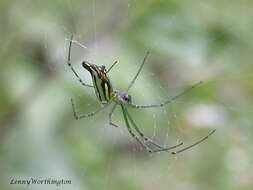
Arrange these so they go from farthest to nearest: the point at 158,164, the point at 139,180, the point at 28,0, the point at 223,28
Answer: the point at 158,164, the point at 139,180, the point at 28,0, the point at 223,28

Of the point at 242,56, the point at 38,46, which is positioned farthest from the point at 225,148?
the point at 38,46

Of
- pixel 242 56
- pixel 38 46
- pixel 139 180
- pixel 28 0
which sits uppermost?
pixel 28 0

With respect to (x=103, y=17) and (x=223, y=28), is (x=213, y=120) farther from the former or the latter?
(x=103, y=17)

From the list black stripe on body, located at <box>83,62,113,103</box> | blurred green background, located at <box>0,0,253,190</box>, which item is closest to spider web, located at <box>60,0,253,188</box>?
blurred green background, located at <box>0,0,253,190</box>

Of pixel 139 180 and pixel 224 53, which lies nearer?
pixel 224 53

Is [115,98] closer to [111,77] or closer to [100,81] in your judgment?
[111,77]

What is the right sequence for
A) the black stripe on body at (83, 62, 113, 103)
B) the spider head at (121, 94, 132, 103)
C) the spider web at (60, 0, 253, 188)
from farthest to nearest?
the spider web at (60, 0, 253, 188), the spider head at (121, 94, 132, 103), the black stripe on body at (83, 62, 113, 103)

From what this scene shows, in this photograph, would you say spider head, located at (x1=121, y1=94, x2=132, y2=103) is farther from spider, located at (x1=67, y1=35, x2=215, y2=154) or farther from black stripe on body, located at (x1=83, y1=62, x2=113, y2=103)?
black stripe on body, located at (x1=83, y1=62, x2=113, y2=103)

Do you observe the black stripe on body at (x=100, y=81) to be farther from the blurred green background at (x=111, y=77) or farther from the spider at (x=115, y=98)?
the blurred green background at (x=111, y=77)
